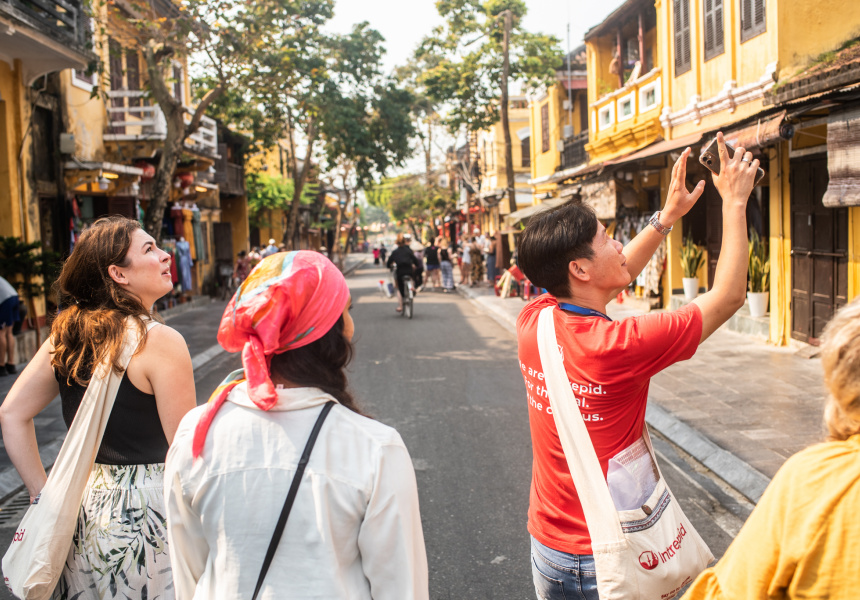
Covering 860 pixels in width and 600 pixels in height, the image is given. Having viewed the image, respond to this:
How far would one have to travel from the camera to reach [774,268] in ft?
36.4

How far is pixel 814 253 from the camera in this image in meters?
10.1

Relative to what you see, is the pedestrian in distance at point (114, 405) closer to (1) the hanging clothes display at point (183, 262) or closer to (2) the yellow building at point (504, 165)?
(1) the hanging clothes display at point (183, 262)

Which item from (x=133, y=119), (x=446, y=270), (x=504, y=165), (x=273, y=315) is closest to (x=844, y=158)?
(x=273, y=315)

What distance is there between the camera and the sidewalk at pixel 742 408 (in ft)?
19.1

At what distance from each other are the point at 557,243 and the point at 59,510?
173cm

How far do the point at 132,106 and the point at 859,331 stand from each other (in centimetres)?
1796

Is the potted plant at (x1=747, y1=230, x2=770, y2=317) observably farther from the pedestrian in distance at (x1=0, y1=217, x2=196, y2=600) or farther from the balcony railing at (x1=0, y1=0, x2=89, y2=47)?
the balcony railing at (x1=0, y1=0, x2=89, y2=47)

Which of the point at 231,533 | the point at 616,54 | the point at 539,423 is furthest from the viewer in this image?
the point at 616,54

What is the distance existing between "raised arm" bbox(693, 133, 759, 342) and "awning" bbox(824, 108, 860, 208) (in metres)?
6.39

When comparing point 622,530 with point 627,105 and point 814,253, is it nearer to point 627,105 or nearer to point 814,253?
point 814,253

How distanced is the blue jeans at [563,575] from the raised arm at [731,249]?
74 centimetres

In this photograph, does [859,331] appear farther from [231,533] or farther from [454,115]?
[454,115]

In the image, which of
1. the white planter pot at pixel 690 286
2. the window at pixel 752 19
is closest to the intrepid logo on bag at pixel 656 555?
the window at pixel 752 19

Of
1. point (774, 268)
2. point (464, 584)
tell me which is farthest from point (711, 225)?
point (464, 584)
